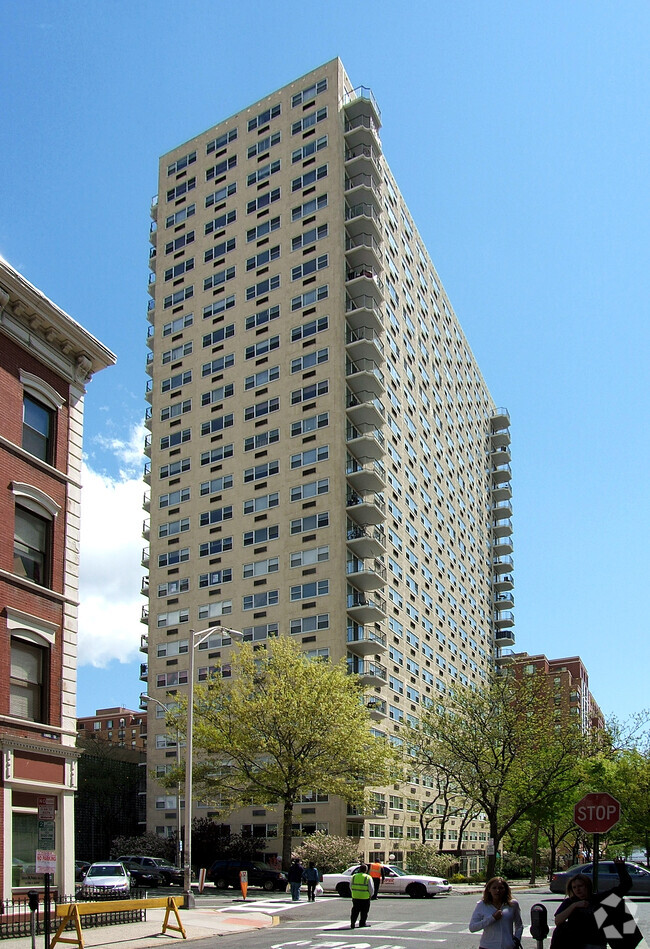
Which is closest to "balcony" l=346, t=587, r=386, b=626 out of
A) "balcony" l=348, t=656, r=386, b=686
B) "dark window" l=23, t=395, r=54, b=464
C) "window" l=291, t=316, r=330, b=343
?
"balcony" l=348, t=656, r=386, b=686

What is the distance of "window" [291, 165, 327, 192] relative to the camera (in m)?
75.4

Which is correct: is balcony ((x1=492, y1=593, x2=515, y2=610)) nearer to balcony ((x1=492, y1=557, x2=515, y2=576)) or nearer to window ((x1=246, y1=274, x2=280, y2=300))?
balcony ((x1=492, y1=557, x2=515, y2=576))

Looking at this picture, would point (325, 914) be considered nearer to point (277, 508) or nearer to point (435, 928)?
point (435, 928)

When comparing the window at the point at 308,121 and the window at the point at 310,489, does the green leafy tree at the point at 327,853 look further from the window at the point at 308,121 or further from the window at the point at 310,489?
the window at the point at 308,121

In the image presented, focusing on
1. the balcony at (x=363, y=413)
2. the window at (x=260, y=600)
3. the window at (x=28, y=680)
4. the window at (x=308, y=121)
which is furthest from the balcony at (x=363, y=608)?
the window at (x=28, y=680)

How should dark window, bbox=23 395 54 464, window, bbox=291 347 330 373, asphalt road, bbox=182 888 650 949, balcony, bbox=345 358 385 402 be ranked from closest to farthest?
asphalt road, bbox=182 888 650 949 < dark window, bbox=23 395 54 464 < balcony, bbox=345 358 385 402 < window, bbox=291 347 330 373

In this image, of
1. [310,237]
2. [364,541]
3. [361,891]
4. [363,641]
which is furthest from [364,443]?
[361,891]

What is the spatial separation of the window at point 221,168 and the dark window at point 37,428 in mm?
61643

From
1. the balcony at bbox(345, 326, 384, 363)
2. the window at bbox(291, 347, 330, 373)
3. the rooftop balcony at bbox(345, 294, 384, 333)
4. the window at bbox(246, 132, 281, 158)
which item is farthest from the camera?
the window at bbox(246, 132, 281, 158)

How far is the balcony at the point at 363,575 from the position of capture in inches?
2539

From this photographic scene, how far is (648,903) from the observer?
34.9m

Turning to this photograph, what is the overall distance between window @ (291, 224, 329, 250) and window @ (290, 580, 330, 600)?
89.5ft

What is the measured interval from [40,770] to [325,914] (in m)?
12.4

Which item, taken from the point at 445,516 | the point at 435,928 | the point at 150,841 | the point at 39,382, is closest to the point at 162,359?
the point at 445,516
